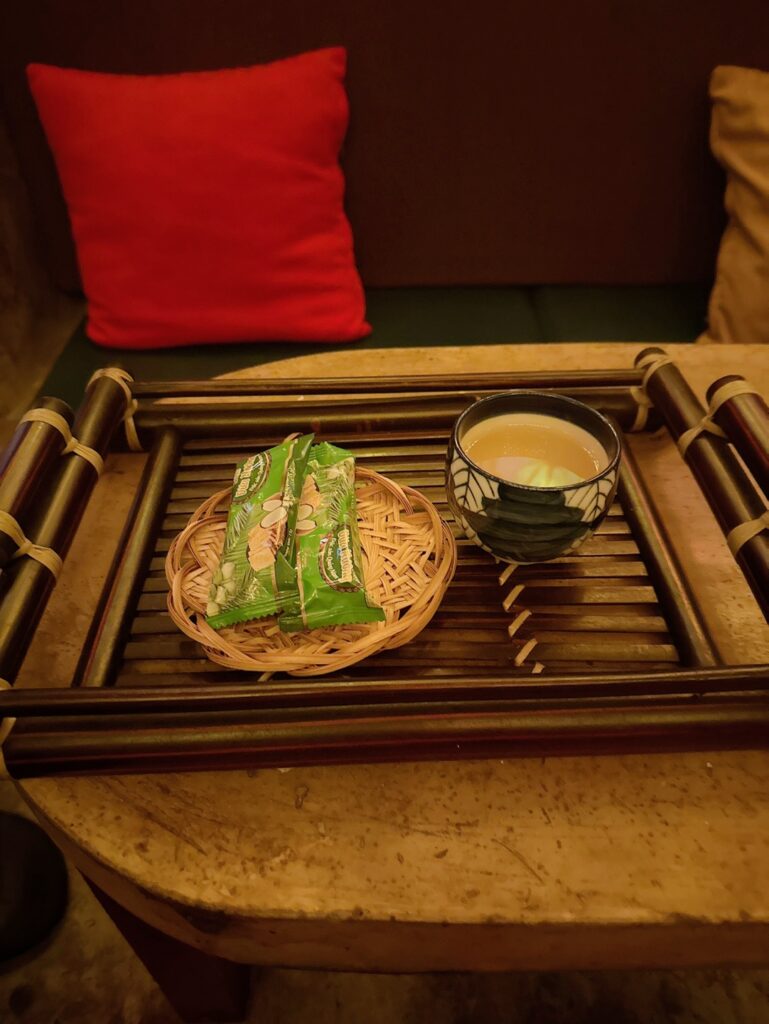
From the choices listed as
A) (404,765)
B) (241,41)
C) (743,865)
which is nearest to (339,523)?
(404,765)

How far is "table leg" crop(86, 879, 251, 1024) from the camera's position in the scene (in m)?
0.72

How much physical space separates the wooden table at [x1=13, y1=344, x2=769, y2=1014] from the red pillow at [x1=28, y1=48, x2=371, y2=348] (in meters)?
0.90

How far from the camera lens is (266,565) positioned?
616 mm

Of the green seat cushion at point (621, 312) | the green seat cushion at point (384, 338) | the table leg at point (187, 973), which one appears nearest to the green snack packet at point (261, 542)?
the table leg at point (187, 973)

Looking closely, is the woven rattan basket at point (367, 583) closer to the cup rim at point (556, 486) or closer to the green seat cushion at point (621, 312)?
the cup rim at point (556, 486)

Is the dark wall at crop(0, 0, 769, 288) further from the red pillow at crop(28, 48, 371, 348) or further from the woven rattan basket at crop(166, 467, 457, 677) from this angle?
the woven rattan basket at crop(166, 467, 457, 677)

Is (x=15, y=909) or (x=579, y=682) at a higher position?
(x=579, y=682)

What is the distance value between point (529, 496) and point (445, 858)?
0.93 feet

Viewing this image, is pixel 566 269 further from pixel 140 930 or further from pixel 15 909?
pixel 15 909

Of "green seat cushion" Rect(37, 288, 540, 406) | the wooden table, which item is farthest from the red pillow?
the wooden table

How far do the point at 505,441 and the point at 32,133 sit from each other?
114cm

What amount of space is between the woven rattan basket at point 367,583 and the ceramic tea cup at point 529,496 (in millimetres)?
49

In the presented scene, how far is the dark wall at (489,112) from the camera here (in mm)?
1240

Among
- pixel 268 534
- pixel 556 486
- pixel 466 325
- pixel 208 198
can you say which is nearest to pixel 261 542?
pixel 268 534
